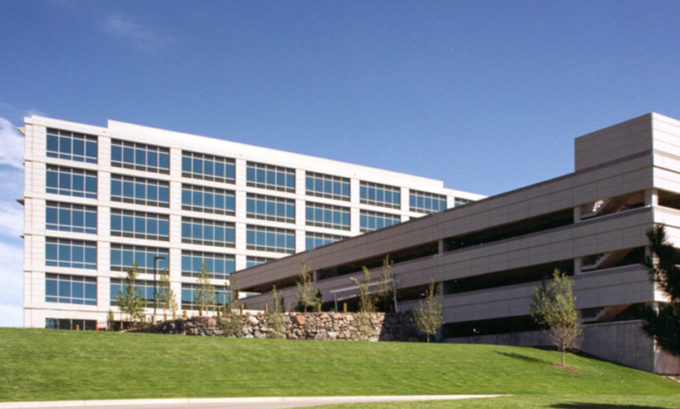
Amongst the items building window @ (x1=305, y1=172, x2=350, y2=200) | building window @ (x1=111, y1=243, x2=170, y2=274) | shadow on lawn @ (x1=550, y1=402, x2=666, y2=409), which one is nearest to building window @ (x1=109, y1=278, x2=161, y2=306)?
building window @ (x1=111, y1=243, x2=170, y2=274)

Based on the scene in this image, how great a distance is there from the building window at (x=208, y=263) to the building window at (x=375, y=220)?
16295 millimetres

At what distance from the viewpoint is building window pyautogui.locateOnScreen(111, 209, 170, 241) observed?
76000 mm

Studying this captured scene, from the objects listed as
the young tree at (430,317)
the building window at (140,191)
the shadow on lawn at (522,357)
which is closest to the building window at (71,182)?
the building window at (140,191)

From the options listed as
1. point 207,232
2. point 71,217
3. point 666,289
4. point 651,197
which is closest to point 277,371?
point 666,289

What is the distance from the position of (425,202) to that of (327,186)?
527 inches

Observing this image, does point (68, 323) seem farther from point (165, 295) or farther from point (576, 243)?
point (576, 243)

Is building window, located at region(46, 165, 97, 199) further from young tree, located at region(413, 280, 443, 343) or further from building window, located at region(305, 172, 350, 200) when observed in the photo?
young tree, located at region(413, 280, 443, 343)

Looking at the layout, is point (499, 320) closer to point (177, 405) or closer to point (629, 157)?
point (629, 157)

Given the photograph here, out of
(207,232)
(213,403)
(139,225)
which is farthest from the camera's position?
(207,232)

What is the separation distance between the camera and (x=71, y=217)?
73500mm

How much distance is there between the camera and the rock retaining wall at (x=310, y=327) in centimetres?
4612

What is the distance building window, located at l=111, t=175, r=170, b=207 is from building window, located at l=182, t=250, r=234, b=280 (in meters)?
5.94

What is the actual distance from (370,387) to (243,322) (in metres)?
18.6

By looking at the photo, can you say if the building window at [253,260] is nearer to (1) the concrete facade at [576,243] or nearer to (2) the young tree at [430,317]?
(1) the concrete facade at [576,243]
